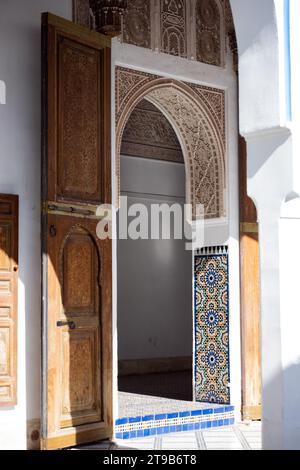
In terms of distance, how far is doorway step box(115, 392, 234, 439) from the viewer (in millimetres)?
4777

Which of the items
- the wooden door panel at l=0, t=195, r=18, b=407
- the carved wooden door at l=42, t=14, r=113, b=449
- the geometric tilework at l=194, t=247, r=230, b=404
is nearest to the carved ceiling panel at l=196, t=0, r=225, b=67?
the carved wooden door at l=42, t=14, r=113, b=449

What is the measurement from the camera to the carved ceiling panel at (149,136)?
7.41m

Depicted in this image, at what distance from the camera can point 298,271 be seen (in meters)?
3.07

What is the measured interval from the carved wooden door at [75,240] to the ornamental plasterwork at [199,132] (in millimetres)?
719

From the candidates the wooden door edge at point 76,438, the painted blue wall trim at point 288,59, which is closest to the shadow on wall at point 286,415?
the painted blue wall trim at point 288,59

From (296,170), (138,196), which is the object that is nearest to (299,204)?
(296,170)

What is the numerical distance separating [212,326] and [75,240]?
151cm

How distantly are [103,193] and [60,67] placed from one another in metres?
0.76

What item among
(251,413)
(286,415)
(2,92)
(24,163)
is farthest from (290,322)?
(251,413)

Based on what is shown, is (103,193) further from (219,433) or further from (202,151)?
(219,433)

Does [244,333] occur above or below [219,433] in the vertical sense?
above

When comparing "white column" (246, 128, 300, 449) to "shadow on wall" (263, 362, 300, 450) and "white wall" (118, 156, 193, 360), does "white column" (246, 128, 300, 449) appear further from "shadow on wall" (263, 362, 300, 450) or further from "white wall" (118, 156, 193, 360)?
"white wall" (118, 156, 193, 360)

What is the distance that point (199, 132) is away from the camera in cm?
554

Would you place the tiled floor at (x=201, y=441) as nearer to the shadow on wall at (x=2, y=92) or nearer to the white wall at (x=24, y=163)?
the white wall at (x=24, y=163)
